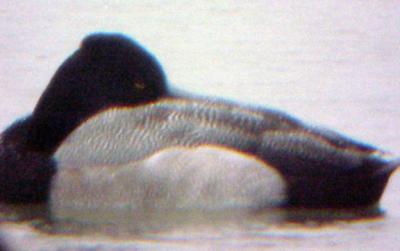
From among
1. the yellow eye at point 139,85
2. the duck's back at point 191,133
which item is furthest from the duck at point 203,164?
the yellow eye at point 139,85

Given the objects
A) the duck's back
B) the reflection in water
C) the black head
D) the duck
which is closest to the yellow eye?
the black head

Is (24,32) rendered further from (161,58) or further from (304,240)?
(304,240)

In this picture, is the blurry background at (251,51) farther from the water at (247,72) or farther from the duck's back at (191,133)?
the duck's back at (191,133)

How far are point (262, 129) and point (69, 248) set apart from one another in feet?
4.82

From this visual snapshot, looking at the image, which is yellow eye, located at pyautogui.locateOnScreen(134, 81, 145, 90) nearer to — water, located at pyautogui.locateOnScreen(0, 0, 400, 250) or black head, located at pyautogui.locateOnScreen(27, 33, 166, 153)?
black head, located at pyautogui.locateOnScreen(27, 33, 166, 153)

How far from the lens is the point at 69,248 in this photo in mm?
7988

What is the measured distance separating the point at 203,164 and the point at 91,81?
1205 mm

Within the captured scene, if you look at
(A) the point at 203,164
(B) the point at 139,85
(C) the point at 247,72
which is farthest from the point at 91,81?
(C) the point at 247,72

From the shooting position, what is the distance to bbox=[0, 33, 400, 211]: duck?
868cm

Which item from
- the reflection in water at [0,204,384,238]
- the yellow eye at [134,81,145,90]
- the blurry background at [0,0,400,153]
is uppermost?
the blurry background at [0,0,400,153]

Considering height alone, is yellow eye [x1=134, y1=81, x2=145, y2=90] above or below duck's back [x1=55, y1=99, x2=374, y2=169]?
above

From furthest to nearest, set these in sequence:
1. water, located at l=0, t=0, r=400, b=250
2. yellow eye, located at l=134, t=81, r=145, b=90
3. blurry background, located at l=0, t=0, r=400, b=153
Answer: blurry background, located at l=0, t=0, r=400, b=153, yellow eye, located at l=134, t=81, r=145, b=90, water, located at l=0, t=0, r=400, b=250

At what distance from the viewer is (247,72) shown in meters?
13.3

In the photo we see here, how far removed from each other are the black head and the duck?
0.28 meters
